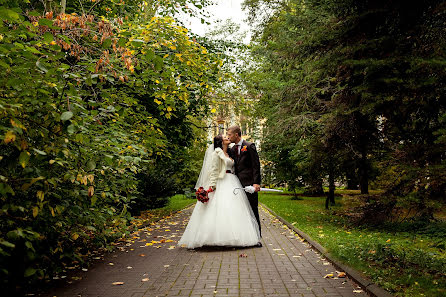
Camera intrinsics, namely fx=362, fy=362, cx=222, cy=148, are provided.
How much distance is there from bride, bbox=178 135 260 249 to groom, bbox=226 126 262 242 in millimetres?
179

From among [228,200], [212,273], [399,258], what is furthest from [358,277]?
[228,200]

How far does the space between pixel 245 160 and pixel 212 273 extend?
3.38 m

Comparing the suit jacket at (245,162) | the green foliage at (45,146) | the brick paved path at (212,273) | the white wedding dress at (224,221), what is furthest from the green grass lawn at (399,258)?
the green foliage at (45,146)

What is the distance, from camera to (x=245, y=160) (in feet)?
27.9

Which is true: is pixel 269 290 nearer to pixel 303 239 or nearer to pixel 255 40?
pixel 303 239

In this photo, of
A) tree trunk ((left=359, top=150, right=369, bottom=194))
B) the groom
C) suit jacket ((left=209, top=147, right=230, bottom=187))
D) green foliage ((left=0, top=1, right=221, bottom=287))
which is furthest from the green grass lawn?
green foliage ((left=0, top=1, right=221, bottom=287))

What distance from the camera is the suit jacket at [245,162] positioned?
27.2 feet

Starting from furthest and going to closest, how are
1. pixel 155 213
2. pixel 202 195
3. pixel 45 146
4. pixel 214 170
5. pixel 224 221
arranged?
1. pixel 155 213
2. pixel 214 170
3. pixel 202 195
4. pixel 224 221
5. pixel 45 146

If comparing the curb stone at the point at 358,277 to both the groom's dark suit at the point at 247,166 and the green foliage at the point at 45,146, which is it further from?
the green foliage at the point at 45,146

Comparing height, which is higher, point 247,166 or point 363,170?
point 363,170

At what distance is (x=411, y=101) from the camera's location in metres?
5.25

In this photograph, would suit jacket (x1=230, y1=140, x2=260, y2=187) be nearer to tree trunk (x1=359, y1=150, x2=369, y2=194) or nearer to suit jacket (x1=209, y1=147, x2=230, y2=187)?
suit jacket (x1=209, y1=147, x2=230, y2=187)

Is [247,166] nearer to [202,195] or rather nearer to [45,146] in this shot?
[202,195]

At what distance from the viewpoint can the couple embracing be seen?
7586 mm
